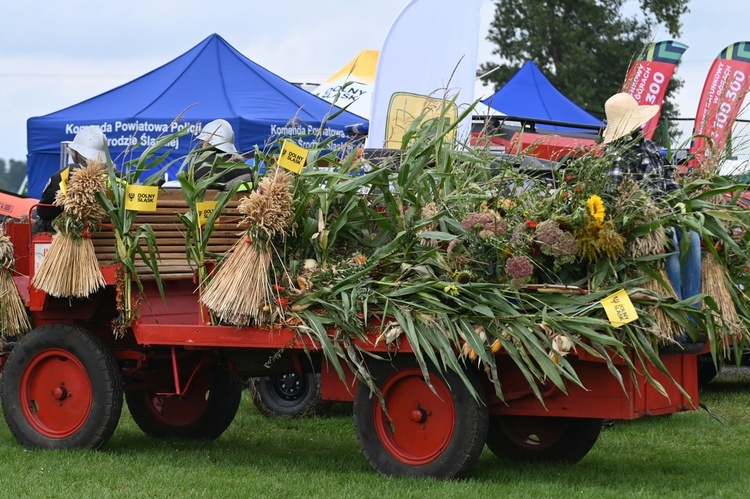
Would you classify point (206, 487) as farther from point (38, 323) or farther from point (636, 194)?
point (636, 194)

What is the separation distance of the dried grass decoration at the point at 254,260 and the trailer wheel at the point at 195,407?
1.69m

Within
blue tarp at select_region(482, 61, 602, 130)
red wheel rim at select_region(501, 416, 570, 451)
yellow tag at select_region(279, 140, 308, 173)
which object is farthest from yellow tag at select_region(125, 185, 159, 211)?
blue tarp at select_region(482, 61, 602, 130)

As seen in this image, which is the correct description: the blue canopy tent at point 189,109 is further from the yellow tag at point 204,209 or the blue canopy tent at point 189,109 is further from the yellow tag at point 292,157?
the yellow tag at point 292,157

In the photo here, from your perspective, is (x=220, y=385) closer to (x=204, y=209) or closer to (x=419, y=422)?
(x=204, y=209)

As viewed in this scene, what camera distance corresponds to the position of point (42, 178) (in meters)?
14.4

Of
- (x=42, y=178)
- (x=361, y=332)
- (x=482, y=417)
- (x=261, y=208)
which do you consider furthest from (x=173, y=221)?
(x=42, y=178)

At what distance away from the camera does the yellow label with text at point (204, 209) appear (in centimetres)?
700

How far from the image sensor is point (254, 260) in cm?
663

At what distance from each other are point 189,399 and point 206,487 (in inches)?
83.8

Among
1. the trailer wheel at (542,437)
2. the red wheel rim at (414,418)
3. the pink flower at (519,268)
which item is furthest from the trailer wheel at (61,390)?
the pink flower at (519,268)

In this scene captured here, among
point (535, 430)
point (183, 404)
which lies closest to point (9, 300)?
point (183, 404)

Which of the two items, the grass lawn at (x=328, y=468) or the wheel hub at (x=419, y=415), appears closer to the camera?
the grass lawn at (x=328, y=468)

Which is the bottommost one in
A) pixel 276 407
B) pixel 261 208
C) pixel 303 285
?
pixel 276 407

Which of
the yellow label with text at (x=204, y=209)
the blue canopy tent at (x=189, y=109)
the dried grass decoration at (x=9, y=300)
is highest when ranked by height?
the blue canopy tent at (x=189, y=109)
